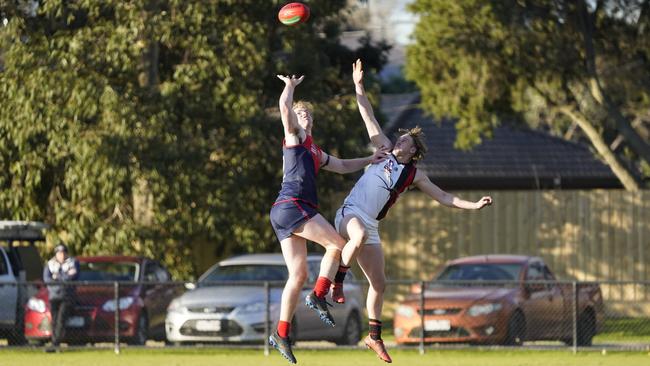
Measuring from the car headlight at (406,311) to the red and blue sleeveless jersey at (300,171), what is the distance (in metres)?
10.5

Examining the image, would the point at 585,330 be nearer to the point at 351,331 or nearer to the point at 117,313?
Answer: the point at 351,331

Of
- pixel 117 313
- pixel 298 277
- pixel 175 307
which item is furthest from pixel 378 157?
pixel 117 313

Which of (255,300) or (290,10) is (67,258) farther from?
(290,10)

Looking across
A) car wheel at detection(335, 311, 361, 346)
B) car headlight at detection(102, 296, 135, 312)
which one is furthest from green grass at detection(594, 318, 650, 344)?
car headlight at detection(102, 296, 135, 312)

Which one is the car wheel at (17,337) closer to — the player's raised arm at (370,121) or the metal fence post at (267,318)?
the metal fence post at (267,318)

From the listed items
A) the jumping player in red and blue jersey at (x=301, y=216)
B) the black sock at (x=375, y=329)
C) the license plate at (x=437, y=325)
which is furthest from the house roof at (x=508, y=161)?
the jumping player in red and blue jersey at (x=301, y=216)

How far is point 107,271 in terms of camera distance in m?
24.3

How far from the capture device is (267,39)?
95.4 feet

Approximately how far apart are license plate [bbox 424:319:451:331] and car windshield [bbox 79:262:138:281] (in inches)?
194

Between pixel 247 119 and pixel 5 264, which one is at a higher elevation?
pixel 247 119

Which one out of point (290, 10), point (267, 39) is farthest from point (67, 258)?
point (290, 10)

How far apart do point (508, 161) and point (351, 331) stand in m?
22.8

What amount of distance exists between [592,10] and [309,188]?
20.6m

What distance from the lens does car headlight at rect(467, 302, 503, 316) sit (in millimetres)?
22109
